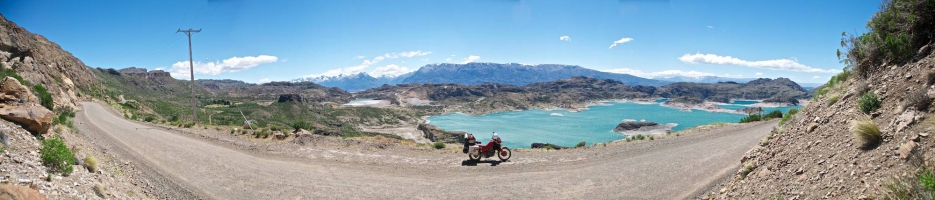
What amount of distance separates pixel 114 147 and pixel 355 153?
317 inches

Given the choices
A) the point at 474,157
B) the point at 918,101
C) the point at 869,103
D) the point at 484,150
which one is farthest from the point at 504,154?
the point at 918,101

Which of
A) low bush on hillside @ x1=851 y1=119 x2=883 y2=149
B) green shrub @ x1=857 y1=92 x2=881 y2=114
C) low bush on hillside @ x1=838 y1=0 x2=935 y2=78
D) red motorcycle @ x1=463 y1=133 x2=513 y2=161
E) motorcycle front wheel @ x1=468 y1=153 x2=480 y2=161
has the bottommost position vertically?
motorcycle front wheel @ x1=468 y1=153 x2=480 y2=161

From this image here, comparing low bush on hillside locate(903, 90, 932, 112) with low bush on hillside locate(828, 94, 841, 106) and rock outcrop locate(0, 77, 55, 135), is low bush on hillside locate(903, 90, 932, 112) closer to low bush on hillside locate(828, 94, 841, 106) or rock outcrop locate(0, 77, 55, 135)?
low bush on hillside locate(828, 94, 841, 106)

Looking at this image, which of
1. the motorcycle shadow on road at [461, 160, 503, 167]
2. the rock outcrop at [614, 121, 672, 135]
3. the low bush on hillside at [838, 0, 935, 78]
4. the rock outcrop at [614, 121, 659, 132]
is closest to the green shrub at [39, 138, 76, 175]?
the motorcycle shadow on road at [461, 160, 503, 167]

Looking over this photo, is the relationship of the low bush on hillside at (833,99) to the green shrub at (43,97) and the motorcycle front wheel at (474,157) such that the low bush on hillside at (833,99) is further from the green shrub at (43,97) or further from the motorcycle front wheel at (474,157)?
the green shrub at (43,97)

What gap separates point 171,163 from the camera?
12.2 m

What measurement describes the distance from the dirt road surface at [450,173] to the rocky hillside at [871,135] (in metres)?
2.37

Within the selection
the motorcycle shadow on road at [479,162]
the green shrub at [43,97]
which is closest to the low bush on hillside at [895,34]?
the motorcycle shadow on road at [479,162]

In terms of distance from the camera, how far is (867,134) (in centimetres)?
513

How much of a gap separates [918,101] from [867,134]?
72cm

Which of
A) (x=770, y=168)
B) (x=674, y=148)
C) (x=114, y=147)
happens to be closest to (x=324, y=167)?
(x=114, y=147)

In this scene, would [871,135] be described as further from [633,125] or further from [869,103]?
[633,125]

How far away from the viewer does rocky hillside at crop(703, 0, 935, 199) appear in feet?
14.0

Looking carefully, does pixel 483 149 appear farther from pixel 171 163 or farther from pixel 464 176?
pixel 171 163
